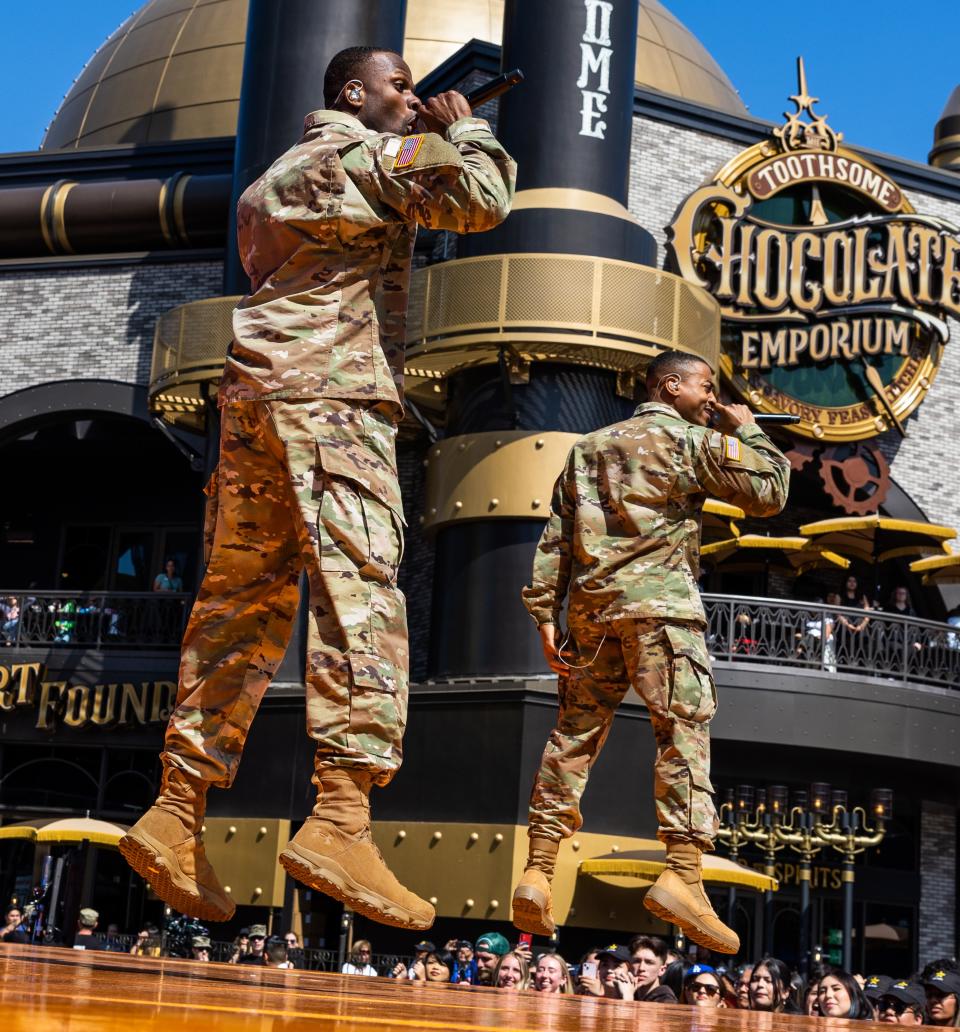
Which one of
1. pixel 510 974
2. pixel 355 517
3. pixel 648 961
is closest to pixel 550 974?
pixel 510 974

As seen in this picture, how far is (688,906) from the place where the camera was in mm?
6406

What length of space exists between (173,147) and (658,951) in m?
21.0

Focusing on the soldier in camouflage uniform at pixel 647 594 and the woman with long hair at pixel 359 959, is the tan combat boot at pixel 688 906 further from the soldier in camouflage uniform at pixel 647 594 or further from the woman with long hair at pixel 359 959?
the woman with long hair at pixel 359 959

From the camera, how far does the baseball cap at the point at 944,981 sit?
348 inches

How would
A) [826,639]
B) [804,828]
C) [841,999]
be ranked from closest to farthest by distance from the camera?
[841,999], [804,828], [826,639]

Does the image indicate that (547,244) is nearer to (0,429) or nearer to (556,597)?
(0,429)

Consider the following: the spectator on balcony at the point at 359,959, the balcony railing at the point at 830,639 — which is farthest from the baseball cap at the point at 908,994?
the balcony railing at the point at 830,639

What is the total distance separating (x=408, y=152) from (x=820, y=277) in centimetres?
2230

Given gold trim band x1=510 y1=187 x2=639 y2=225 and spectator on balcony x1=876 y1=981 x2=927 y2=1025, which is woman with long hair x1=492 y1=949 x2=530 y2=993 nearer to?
spectator on balcony x1=876 y1=981 x2=927 y2=1025

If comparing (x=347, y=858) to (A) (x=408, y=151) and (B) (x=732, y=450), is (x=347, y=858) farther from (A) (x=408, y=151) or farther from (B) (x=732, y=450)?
(B) (x=732, y=450)

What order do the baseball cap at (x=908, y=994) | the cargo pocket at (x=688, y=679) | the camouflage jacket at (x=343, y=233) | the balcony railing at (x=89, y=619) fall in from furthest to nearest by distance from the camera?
the balcony railing at (x=89, y=619)
the baseball cap at (x=908, y=994)
the cargo pocket at (x=688, y=679)
the camouflage jacket at (x=343, y=233)

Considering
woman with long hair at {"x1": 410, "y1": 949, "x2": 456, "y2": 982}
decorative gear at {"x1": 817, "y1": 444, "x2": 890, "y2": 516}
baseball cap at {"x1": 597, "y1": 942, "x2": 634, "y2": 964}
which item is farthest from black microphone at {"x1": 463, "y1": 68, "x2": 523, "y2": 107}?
decorative gear at {"x1": 817, "y1": 444, "x2": 890, "y2": 516}

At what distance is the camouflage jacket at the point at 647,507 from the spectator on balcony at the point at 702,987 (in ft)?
9.70

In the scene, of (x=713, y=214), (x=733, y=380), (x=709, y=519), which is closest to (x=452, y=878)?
(x=709, y=519)
